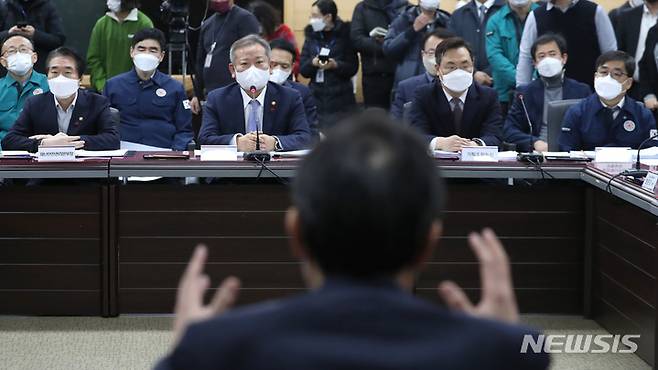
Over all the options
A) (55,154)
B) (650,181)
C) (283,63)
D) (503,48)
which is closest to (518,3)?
(503,48)

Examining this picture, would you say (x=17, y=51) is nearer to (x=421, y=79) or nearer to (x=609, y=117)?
(x=421, y=79)

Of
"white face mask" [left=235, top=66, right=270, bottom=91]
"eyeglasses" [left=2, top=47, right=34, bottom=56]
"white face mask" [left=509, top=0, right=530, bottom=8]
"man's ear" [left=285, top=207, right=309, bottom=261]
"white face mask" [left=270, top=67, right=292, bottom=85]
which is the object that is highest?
"white face mask" [left=509, top=0, right=530, bottom=8]

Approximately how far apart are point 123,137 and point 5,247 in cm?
140

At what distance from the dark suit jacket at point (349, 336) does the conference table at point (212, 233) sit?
3.10m

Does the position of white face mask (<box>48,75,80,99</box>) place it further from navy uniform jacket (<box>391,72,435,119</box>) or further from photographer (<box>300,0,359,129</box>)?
photographer (<box>300,0,359,129</box>)

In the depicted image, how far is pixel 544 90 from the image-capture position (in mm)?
5449

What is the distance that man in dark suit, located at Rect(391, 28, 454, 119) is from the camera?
533 cm

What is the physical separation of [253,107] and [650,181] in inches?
74.9

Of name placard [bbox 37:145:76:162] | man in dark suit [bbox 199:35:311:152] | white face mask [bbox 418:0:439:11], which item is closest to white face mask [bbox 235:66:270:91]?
man in dark suit [bbox 199:35:311:152]

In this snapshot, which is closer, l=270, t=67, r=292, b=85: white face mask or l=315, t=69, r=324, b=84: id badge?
l=270, t=67, r=292, b=85: white face mask

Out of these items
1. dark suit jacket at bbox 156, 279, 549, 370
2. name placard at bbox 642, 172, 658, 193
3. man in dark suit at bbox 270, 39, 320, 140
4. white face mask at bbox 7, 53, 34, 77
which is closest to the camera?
dark suit jacket at bbox 156, 279, 549, 370

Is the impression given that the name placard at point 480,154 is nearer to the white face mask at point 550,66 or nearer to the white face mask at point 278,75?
the white face mask at point 550,66

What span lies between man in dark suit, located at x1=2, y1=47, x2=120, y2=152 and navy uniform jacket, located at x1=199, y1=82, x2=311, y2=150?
0.41 meters

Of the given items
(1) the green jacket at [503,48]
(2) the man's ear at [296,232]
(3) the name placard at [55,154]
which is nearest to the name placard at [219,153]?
(3) the name placard at [55,154]
